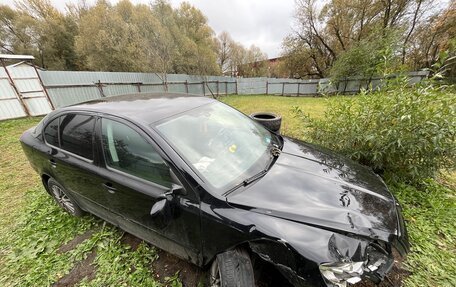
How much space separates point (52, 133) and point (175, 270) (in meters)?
2.16

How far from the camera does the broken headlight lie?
3.91 feet

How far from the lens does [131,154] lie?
1.76 meters

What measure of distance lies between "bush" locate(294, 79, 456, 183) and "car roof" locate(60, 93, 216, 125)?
2248mm

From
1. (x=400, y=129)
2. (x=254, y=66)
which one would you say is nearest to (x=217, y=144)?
(x=400, y=129)

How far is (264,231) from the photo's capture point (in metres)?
1.29

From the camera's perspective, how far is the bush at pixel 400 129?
7.54ft

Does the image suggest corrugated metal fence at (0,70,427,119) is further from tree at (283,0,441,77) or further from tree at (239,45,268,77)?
tree at (239,45,268,77)

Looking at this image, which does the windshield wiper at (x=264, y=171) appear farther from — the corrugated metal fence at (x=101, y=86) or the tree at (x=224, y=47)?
the tree at (x=224, y=47)

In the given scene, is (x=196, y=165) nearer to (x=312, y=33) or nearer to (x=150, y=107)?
(x=150, y=107)

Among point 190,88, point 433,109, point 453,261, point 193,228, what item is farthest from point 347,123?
point 190,88

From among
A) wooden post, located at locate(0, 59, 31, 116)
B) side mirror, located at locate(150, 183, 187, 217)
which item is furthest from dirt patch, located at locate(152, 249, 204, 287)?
wooden post, located at locate(0, 59, 31, 116)

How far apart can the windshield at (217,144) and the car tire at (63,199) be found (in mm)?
1918

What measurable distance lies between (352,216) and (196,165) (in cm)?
121

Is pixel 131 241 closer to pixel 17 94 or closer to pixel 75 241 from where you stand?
pixel 75 241
